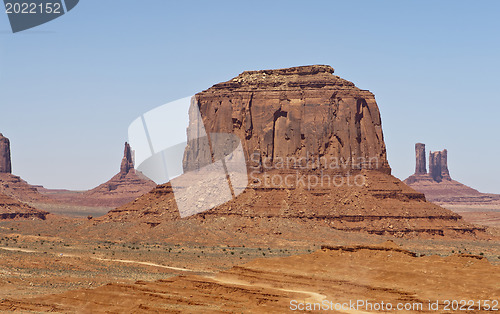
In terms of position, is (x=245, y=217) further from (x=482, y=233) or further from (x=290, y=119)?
(x=482, y=233)

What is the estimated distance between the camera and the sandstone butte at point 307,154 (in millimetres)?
110938

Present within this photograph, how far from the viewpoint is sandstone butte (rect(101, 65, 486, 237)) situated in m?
111

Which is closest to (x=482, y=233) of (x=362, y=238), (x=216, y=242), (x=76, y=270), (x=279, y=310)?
(x=362, y=238)

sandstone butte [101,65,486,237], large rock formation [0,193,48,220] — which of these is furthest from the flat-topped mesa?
large rock formation [0,193,48,220]

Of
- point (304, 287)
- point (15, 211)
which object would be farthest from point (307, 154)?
point (15, 211)

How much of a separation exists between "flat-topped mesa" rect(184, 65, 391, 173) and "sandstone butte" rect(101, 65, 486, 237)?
15cm

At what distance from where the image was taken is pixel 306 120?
121m

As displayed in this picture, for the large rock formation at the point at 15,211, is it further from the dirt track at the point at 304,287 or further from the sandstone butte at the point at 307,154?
the dirt track at the point at 304,287

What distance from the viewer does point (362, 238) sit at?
102 meters

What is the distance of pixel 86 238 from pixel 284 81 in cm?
3823

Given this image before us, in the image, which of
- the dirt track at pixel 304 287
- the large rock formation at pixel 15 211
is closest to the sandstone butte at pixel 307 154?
the large rock formation at pixel 15 211

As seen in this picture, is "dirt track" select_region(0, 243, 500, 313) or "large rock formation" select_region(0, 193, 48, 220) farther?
"large rock formation" select_region(0, 193, 48, 220)

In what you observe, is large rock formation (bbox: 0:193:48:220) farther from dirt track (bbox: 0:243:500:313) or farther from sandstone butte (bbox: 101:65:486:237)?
dirt track (bbox: 0:243:500:313)

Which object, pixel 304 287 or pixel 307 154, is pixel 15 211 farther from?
pixel 304 287
